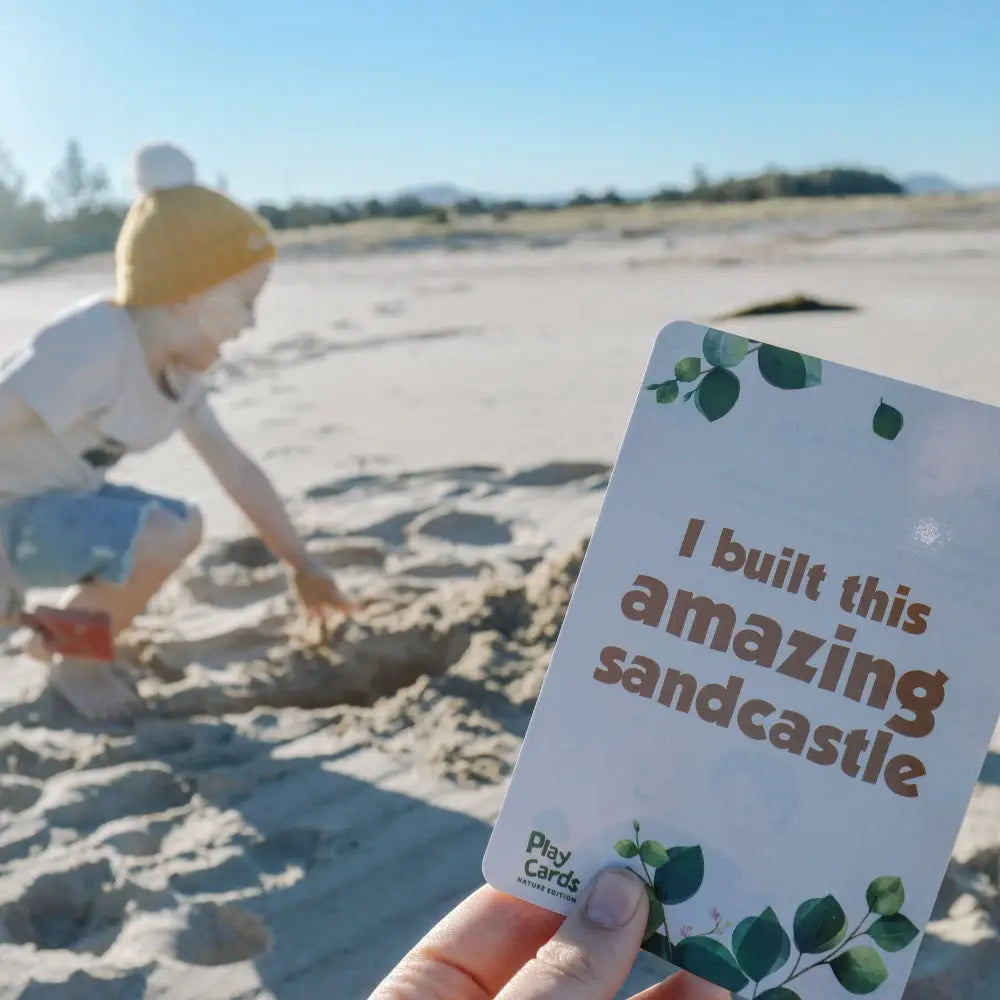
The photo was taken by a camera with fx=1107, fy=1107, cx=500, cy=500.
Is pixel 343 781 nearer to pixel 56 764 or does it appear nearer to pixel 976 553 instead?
pixel 56 764

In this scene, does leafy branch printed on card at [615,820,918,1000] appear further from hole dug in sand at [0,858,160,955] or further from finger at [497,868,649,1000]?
hole dug in sand at [0,858,160,955]

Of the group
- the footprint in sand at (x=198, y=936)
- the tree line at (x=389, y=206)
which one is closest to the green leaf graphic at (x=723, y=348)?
the footprint in sand at (x=198, y=936)

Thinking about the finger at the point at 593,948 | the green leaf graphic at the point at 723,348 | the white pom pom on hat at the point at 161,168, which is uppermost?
the white pom pom on hat at the point at 161,168

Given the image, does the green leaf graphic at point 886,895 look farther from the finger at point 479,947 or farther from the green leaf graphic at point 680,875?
the finger at point 479,947

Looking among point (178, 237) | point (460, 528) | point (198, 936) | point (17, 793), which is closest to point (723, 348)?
point (198, 936)

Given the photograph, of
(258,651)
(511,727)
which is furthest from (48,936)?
(258,651)
